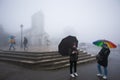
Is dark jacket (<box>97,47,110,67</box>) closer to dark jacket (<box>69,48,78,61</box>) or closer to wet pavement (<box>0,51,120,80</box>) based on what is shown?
wet pavement (<box>0,51,120,80</box>)

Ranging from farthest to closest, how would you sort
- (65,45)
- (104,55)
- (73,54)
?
(65,45), (73,54), (104,55)

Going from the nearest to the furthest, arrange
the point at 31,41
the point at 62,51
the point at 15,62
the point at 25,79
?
the point at 25,79 < the point at 62,51 < the point at 15,62 < the point at 31,41

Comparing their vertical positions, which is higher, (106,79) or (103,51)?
(103,51)

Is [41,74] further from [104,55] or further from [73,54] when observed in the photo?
[104,55]

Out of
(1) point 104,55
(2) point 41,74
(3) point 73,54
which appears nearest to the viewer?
(1) point 104,55

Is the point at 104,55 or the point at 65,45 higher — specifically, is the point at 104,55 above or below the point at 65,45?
below

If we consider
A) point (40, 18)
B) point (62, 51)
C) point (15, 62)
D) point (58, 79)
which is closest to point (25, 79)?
point (58, 79)

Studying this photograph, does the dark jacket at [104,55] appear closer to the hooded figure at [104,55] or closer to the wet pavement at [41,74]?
the hooded figure at [104,55]

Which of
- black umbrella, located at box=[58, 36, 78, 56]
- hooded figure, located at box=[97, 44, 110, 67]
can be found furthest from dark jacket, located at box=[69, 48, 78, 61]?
hooded figure, located at box=[97, 44, 110, 67]

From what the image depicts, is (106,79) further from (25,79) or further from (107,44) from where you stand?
(25,79)

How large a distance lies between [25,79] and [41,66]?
275 cm

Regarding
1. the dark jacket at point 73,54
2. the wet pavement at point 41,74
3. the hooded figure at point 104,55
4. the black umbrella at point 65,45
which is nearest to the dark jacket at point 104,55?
the hooded figure at point 104,55

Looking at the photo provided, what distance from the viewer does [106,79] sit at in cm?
624

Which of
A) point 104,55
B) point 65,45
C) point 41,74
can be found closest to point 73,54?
point 65,45
